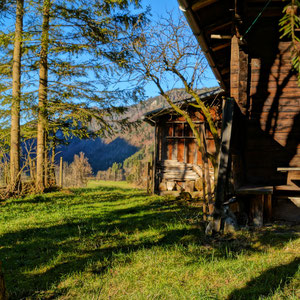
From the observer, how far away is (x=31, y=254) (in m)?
4.75

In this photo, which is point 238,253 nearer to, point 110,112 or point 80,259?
point 80,259

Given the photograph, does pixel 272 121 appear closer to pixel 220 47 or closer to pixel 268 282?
pixel 220 47

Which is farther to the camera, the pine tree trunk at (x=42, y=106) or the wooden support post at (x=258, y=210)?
the pine tree trunk at (x=42, y=106)

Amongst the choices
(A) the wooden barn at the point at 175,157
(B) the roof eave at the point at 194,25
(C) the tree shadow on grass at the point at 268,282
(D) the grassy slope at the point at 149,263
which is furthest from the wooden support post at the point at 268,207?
(A) the wooden barn at the point at 175,157

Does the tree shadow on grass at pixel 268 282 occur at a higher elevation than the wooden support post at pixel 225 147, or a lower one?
lower

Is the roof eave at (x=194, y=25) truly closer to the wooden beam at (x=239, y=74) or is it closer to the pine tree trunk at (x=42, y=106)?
the wooden beam at (x=239, y=74)

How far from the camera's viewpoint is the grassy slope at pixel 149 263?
3.04 m

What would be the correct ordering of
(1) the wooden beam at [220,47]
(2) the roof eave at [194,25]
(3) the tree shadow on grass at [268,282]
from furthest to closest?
(1) the wooden beam at [220,47] < (2) the roof eave at [194,25] < (3) the tree shadow on grass at [268,282]

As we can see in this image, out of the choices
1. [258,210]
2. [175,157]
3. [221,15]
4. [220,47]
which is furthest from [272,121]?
[175,157]

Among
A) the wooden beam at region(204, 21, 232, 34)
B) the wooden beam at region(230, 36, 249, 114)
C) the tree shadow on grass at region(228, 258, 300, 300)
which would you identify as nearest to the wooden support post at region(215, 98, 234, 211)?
Result: the tree shadow on grass at region(228, 258, 300, 300)

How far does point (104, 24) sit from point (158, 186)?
26.7 feet

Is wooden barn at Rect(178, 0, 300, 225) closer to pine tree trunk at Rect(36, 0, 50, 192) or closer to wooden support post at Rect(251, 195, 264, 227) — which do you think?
wooden support post at Rect(251, 195, 264, 227)

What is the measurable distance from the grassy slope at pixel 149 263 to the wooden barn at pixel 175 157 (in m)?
7.43

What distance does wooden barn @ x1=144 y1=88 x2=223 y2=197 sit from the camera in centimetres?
1387
